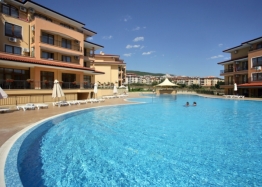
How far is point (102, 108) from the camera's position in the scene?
1580cm

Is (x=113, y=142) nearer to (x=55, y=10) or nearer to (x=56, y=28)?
(x=56, y=28)

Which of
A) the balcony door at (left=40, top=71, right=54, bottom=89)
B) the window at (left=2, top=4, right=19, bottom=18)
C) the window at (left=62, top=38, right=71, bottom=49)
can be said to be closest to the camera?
the window at (left=2, top=4, right=19, bottom=18)

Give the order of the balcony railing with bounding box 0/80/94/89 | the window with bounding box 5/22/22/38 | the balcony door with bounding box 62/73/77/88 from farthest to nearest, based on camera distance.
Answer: the balcony door with bounding box 62/73/77/88 < the window with bounding box 5/22/22/38 < the balcony railing with bounding box 0/80/94/89

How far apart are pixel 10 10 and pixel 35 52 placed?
4988 millimetres

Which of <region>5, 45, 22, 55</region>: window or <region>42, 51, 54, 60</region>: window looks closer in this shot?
<region>5, 45, 22, 55</region>: window

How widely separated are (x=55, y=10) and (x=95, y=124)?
18058mm

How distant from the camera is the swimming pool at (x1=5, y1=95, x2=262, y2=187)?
4363 mm

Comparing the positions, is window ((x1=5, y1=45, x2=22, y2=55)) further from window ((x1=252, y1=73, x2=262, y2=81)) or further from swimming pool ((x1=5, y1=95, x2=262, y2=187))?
A: window ((x1=252, y1=73, x2=262, y2=81))

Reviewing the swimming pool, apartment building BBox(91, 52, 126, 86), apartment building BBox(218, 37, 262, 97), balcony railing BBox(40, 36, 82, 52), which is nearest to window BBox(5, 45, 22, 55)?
balcony railing BBox(40, 36, 82, 52)

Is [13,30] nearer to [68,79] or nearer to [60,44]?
[60,44]

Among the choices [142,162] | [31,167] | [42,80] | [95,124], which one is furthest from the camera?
[42,80]

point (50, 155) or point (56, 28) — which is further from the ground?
point (56, 28)

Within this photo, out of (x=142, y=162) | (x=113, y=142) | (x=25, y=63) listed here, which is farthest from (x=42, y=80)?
(x=142, y=162)

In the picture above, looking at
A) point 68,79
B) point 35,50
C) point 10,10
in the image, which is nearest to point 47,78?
point 68,79
